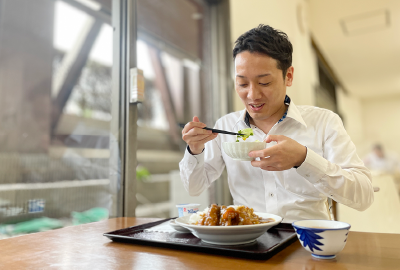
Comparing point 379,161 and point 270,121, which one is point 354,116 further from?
point 270,121

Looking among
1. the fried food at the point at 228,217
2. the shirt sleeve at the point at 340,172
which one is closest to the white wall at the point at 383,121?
the shirt sleeve at the point at 340,172

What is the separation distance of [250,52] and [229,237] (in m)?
0.91

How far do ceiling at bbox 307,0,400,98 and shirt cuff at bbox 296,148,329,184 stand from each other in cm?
432

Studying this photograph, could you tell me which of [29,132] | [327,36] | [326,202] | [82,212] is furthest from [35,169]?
[327,36]

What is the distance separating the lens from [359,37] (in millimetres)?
5656

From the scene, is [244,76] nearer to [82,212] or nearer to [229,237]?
[229,237]

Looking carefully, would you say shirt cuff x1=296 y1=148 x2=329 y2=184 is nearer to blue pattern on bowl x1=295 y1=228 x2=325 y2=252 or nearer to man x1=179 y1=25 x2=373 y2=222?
man x1=179 y1=25 x2=373 y2=222

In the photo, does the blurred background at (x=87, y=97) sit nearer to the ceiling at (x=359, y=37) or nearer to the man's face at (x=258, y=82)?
the man's face at (x=258, y=82)

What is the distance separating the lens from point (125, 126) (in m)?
1.73

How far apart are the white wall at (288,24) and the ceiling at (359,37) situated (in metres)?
0.66

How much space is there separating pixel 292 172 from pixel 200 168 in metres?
0.45

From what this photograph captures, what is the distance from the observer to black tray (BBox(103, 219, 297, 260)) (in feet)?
2.46

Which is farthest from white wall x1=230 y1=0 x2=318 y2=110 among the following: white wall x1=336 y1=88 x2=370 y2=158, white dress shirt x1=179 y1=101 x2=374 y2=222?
white wall x1=336 y1=88 x2=370 y2=158

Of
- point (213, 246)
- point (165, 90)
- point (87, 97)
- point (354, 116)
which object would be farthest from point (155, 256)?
point (354, 116)
